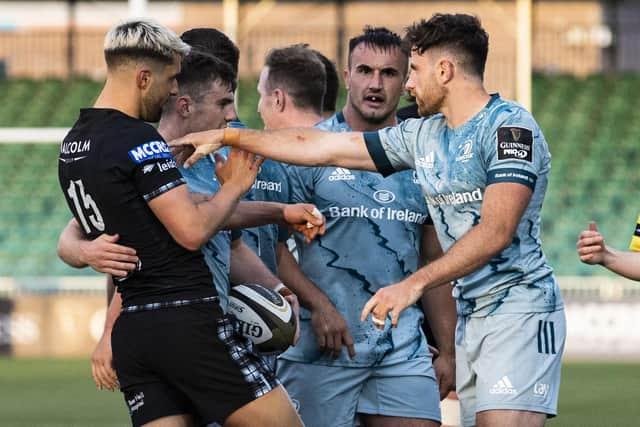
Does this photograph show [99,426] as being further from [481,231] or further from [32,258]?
[32,258]

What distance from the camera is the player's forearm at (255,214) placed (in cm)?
480

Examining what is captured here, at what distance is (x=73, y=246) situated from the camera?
461 cm

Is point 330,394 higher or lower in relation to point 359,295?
lower

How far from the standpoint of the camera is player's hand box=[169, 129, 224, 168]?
468 centimetres

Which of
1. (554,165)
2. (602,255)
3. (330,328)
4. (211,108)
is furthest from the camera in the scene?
(554,165)

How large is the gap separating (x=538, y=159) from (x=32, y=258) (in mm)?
13710

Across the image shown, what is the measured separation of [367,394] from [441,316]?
0.56 metres

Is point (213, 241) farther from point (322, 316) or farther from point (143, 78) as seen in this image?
point (322, 316)

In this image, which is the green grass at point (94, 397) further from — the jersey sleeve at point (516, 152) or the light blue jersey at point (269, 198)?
the jersey sleeve at point (516, 152)

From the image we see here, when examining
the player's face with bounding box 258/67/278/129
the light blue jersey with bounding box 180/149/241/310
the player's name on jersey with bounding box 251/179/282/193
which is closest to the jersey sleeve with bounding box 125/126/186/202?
the light blue jersey with bounding box 180/149/241/310

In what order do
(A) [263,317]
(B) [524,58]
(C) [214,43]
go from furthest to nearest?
(B) [524,58] → (C) [214,43] → (A) [263,317]

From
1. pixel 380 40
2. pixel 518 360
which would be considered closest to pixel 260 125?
pixel 380 40

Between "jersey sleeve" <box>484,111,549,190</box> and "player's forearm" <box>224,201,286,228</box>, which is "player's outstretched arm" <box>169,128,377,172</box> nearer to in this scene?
"player's forearm" <box>224,201,286,228</box>

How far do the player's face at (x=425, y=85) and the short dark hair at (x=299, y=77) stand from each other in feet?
3.69
